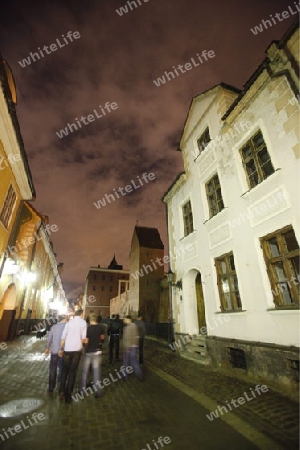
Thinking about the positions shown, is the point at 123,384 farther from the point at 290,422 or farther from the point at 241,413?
the point at 290,422

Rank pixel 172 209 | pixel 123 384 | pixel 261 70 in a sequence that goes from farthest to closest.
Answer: pixel 172 209 < pixel 261 70 < pixel 123 384

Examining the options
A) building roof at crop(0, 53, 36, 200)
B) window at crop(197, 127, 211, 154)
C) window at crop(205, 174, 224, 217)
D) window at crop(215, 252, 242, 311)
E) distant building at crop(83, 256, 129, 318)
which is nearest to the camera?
building roof at crop(0, 53, 36, 200)

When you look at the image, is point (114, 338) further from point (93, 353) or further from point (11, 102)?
point (11, 102)

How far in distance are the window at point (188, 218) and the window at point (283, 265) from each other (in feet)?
17.5

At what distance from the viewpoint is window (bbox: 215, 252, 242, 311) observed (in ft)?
27.0

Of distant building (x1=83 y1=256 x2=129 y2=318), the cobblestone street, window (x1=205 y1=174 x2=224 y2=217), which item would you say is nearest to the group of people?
the cobblestone street

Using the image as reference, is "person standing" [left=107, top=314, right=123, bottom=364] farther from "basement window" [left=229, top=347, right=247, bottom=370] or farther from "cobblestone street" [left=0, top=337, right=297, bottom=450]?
"basement window" [left=229, top=347, right=247, bottom=370]

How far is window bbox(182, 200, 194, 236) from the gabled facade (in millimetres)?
951

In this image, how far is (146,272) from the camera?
96.8 feet

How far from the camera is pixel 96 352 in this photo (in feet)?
18.8

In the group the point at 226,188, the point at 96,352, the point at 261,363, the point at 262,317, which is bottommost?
the point at 261,363

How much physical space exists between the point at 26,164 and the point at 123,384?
33.4 ft

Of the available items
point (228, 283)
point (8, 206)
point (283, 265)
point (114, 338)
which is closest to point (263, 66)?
point (283, 265)

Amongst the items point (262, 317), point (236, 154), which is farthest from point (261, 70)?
point (262, 317)
